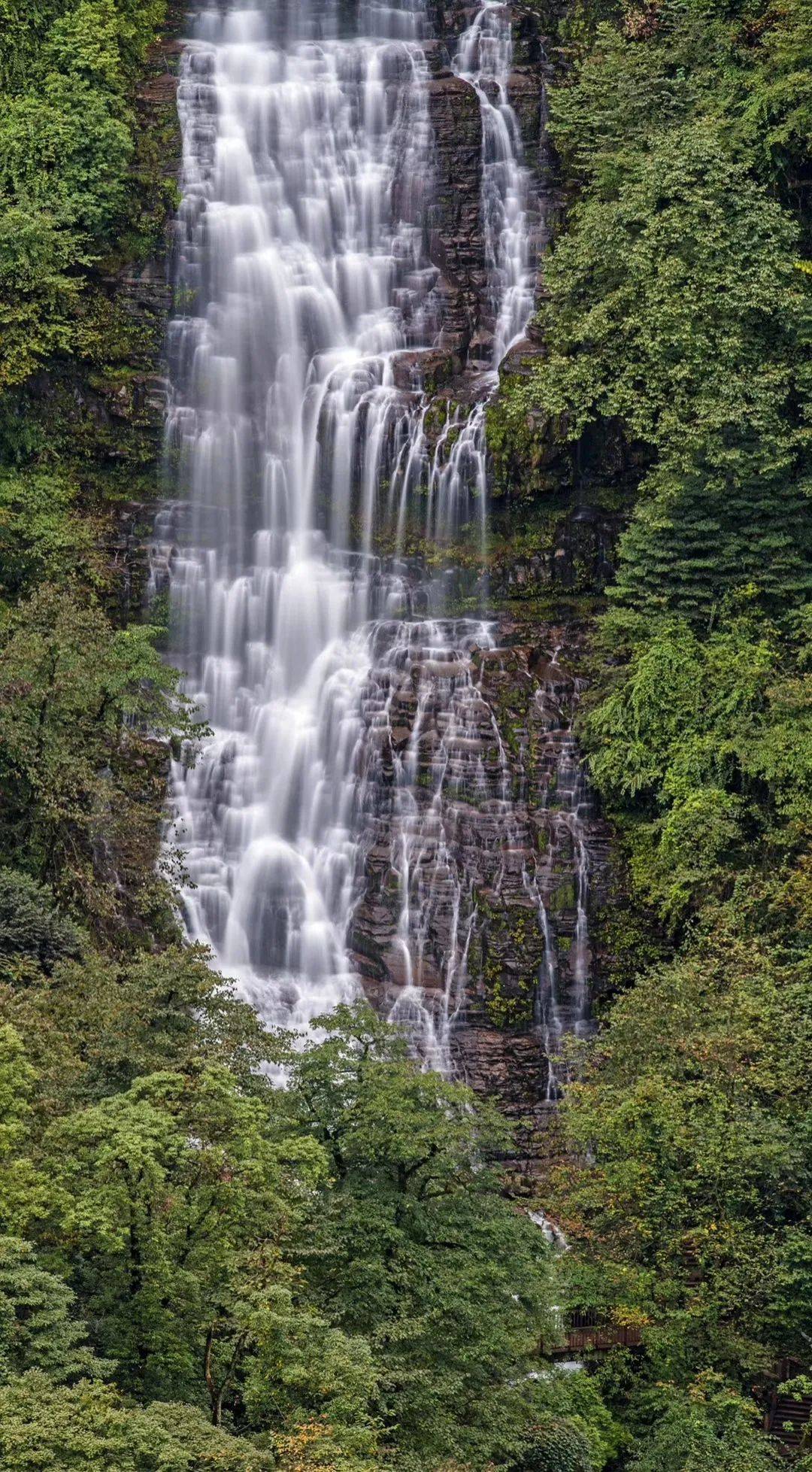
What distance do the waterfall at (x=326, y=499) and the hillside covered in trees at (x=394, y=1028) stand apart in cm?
124

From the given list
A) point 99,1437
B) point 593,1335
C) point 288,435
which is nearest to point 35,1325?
point 99,1437

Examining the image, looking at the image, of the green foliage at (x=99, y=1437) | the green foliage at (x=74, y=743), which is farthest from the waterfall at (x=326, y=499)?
the green foliage at (x=99, y=1437)

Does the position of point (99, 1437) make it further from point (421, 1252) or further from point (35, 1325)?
point (421, 1252)

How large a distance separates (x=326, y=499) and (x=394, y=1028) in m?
18.2

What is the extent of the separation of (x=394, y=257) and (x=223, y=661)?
1087cm

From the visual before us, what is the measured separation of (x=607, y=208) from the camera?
4328 centimetres

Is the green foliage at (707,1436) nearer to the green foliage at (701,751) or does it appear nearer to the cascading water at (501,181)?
the green foliage at (701,751)

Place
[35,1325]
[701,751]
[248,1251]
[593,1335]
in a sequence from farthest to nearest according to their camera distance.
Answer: [701,751] < [593,1335] < [248,1251] < [35,1325]

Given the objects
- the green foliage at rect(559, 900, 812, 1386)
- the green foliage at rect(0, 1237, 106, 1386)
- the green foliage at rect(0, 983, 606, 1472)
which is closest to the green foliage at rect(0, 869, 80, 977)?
the green foliage at rect(0, 983, 606, 1472)

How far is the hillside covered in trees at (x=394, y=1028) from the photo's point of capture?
24.6 metres

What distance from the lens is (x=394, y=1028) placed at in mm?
28781

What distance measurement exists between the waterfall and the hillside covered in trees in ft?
4.07

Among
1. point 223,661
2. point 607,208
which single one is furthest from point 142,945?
point 607,208

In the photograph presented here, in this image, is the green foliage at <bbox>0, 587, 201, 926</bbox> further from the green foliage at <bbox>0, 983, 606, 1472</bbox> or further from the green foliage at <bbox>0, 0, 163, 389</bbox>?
the green foliage at <bbox>0, 0, 163, 389</bbox>
